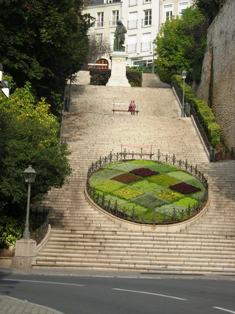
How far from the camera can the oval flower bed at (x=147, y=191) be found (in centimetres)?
2742

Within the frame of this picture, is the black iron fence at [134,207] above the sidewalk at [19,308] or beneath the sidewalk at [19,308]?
beneath

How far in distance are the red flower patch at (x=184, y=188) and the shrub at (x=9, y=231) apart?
914cm

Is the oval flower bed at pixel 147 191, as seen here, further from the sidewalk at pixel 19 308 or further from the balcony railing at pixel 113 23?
the balcony railing at pixel 113 23

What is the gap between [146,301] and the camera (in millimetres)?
13297

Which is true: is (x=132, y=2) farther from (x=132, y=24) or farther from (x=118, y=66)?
(x=118, y=66)

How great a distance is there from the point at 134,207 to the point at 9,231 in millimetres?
6405

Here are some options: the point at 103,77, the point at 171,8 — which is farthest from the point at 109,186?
the point at 171,8

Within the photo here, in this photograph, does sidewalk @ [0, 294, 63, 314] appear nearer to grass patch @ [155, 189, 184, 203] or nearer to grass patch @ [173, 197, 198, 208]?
grass patch @ [173, 197, 198, 208]

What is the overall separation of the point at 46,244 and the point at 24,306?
13.2 metres

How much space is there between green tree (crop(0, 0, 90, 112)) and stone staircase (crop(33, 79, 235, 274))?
5.10m

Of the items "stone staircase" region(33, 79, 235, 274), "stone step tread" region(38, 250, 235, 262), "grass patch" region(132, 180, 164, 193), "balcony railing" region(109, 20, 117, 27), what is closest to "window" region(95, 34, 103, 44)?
"balcony railing" region(109, 20, 117, 27)

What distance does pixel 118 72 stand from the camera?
61.3 meters

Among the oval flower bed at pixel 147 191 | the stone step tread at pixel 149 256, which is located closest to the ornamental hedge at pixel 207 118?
the oval flower bed at pixel 147 191

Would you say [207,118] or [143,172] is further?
[207,118]
